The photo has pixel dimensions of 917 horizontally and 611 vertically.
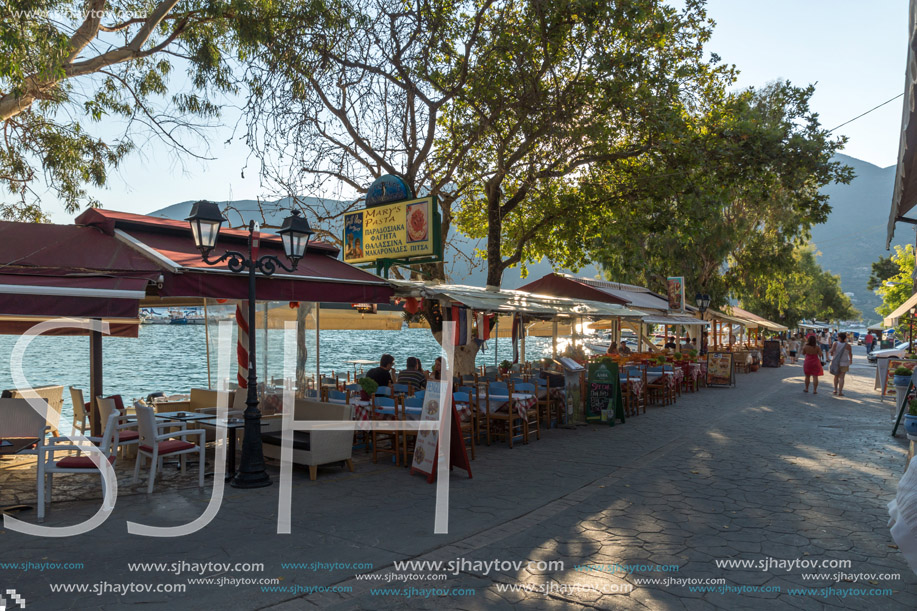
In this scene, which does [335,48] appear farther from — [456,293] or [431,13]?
[456,293]

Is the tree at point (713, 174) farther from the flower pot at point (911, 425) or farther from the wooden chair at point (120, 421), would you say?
the wooden chair at point (120, 421)

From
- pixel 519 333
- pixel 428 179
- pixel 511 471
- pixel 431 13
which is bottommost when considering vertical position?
pixel 511 471

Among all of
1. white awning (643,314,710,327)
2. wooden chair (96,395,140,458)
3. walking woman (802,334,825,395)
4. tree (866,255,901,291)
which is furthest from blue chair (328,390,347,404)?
tree (866,255,901,291)

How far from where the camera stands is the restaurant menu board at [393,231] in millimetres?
10797

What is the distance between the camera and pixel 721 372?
21469 millimetres

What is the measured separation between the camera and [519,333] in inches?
607

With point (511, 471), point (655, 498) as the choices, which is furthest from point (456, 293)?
point (655, 498)

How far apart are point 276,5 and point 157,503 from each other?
9.42 metres

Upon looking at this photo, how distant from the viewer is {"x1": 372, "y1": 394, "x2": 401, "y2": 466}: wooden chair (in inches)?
357

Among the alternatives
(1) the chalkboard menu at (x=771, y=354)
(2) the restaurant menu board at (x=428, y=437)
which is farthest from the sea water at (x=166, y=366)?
(1) the chalkboard menu at (x=771, y=354)

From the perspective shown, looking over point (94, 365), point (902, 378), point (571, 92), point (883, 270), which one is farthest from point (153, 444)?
point (883, 270)

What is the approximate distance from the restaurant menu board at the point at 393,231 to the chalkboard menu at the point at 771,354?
27.5m

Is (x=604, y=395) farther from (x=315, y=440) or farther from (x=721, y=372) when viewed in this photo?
(x=721, y=372)

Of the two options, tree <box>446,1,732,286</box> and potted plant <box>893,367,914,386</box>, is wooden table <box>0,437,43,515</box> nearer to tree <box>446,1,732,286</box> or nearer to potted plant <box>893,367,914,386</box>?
tree <box>446,1,732,286</box>
